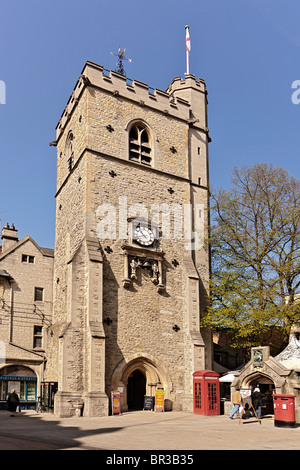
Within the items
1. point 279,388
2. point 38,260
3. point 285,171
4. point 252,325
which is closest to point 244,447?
point 279,388

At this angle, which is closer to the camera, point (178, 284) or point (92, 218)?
point (92, 218)

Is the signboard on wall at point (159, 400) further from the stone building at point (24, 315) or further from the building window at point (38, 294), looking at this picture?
the building window at point (38, 294)

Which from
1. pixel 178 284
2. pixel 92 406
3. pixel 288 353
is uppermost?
pixel 178 284

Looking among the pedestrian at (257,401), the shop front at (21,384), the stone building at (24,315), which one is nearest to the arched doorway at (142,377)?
the pedestrian at (257,401)

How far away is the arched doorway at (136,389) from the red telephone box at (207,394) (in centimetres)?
421

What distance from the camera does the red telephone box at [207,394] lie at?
2044 centimetres

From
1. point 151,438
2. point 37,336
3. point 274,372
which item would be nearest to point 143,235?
point 37,336

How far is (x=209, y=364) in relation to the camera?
24.8 m

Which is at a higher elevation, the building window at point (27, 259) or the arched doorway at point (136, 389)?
the building window at point (27, 259)

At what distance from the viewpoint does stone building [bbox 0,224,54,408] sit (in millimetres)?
25713

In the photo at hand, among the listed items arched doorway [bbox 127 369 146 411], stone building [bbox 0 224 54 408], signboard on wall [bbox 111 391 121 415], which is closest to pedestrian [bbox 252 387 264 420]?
signboard on wall [bbox 111 391 121 415]
